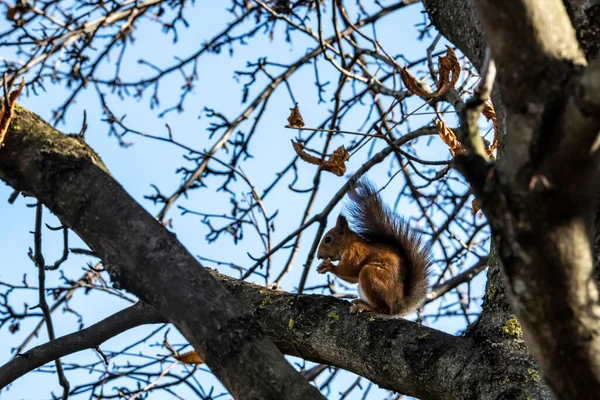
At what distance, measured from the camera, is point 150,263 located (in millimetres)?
1456

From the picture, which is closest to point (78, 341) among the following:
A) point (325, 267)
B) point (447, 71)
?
point (447, 71)

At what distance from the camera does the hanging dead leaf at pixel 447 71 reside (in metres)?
2.44

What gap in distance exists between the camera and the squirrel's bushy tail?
3.38m

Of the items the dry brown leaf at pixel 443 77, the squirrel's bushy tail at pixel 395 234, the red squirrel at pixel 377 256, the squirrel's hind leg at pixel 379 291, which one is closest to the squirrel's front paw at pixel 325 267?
the red squirrel at pixel 377 256

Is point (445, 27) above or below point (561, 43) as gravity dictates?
above

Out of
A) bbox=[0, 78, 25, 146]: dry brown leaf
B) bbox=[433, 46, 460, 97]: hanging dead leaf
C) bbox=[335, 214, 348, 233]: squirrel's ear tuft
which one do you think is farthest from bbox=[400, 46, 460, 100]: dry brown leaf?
bbox=[335, 214, 348, 233]: squirrel's ear tuft

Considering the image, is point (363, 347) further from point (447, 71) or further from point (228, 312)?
point (447, 71)

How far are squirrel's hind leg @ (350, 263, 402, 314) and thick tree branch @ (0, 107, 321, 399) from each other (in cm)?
188

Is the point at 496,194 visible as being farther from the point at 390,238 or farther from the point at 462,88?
the point at 390,238

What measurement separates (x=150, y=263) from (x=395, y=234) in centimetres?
242

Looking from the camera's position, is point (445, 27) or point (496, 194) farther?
point (445, 27)

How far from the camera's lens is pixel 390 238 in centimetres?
380

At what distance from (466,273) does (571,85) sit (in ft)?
9.03

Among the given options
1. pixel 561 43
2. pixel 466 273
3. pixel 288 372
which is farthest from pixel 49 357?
pixel 466 273
